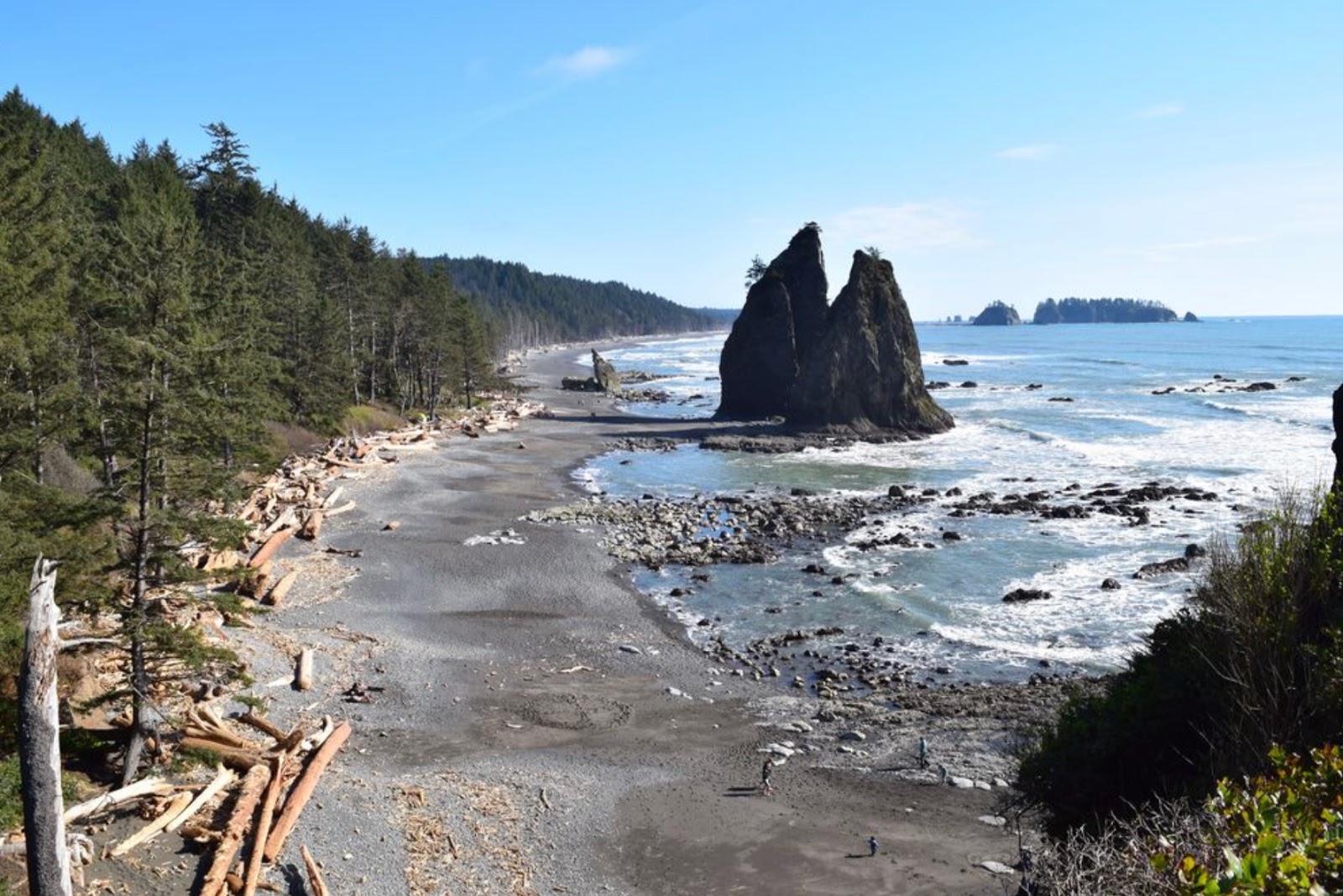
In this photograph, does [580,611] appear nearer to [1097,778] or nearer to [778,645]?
[778,645]

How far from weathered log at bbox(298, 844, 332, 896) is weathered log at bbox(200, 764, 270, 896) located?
45.0 inches

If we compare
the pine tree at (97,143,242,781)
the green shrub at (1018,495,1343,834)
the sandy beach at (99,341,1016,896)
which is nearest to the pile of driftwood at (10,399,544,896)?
the sandy beach at (99,341,1016,896)

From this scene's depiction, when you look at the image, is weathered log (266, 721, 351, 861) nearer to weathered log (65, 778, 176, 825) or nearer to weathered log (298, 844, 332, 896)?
weathered log (298, 844, 332, 896)

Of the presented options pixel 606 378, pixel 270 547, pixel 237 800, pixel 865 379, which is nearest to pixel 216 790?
pixel 237 800

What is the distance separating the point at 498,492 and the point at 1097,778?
39046mm

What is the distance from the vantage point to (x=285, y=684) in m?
22.3

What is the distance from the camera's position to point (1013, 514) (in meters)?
44.3

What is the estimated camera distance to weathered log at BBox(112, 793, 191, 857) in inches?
562

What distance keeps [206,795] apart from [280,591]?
47.2 feet

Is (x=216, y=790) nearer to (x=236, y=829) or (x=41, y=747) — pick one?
(x=236, y=829)

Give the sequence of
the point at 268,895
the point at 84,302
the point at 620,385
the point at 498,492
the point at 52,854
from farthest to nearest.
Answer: the point at 620,385 < the point at 498,492 < the point at 84,302 < the point at 268,895 < the point at 52,854

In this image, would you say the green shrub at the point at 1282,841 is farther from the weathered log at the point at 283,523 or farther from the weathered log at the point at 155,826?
the weathered log at the point at 283,523

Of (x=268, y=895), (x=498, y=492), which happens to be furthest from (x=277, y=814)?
(x=498, y=492)

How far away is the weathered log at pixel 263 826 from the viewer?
45.7 feet
